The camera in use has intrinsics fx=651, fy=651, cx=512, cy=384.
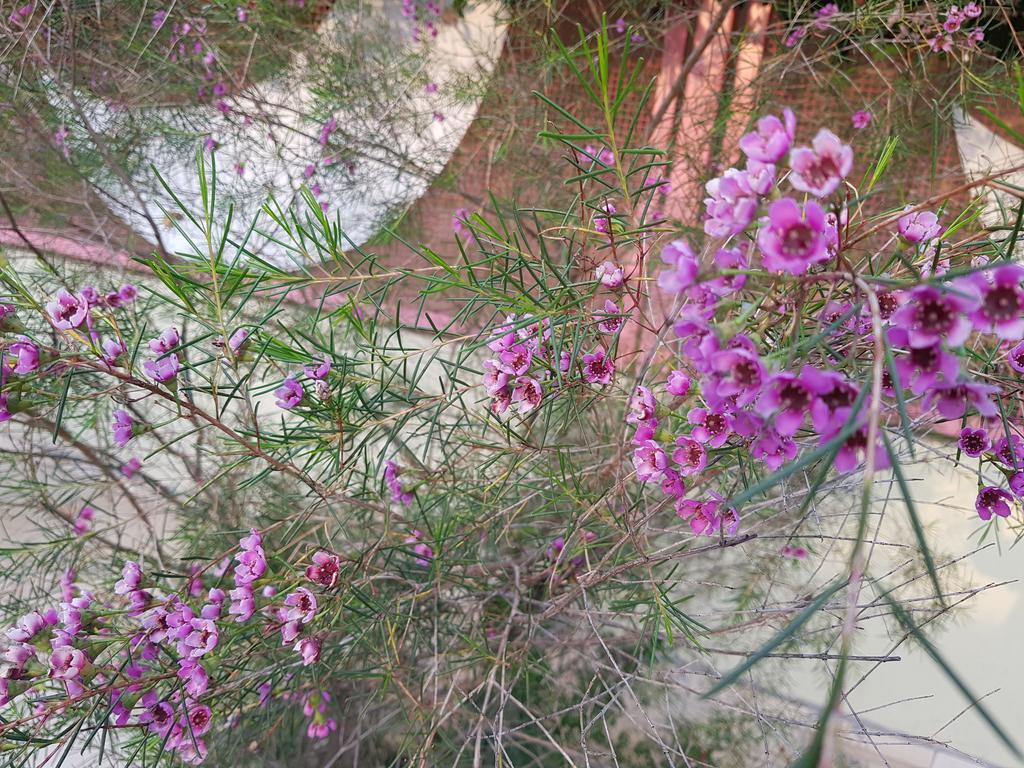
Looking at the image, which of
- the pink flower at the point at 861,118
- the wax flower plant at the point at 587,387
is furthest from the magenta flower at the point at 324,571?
the pink flower at the point at 861,118

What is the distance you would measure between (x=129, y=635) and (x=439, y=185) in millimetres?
1349

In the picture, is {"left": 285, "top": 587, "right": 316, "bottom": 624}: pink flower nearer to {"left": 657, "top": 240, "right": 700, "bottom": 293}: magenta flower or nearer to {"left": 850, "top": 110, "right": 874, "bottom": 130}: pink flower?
{"left": 657, "top": 240, "right": 700, "bottom": 293}: magenta flower

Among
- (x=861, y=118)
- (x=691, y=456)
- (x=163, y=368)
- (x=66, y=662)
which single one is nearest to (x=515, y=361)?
(x=691, y=456)

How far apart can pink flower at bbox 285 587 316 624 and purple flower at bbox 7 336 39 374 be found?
243 mm

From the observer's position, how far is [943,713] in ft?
5.24

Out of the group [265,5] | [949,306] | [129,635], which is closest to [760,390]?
[949,306]

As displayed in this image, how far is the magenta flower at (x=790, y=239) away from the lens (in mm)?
270

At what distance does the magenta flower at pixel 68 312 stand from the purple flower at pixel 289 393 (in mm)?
135

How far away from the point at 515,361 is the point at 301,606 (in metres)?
0.27

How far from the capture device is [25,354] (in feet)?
1.38

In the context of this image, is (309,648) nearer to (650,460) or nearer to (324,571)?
(324,571)

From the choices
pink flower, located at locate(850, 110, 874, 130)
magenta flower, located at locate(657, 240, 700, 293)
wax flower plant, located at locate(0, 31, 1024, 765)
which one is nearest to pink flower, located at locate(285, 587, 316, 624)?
wax flower plant, located at locate(0, 31, 1024, 765)

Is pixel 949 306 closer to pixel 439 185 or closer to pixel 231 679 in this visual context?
pixel 231 679

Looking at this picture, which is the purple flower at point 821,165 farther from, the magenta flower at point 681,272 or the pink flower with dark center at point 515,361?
the pink flower with dark center at point 515,361
